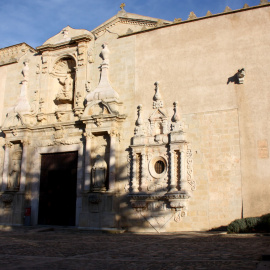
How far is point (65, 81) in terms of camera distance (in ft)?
52.4

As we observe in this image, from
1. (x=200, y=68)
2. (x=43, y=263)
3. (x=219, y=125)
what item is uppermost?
(x=200, y=68)

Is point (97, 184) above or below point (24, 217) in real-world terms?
above

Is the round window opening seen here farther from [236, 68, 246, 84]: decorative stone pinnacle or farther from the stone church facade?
[236, 68, 246, 84]: decorative stone pinnacle

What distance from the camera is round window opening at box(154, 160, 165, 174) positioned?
41.9ft

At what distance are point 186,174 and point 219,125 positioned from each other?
1990 millimetres

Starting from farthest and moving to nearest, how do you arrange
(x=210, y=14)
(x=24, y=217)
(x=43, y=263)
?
(x=24, y=217)
(x=210, y=14)
(x=43, y=263)

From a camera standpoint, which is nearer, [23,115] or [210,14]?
[210,14]

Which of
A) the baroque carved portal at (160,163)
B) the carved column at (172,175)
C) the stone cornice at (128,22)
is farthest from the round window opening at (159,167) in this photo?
the stone cornice at (128,22)

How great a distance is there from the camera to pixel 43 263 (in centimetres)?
532

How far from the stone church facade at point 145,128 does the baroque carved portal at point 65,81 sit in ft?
0.18

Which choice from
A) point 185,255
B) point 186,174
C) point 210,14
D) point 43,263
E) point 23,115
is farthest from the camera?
point 23,115

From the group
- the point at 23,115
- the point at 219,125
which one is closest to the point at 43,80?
the point at 23,115

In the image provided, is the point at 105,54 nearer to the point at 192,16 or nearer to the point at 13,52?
the point at 192,16

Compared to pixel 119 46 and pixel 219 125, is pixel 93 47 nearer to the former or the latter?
pixel 119 46
